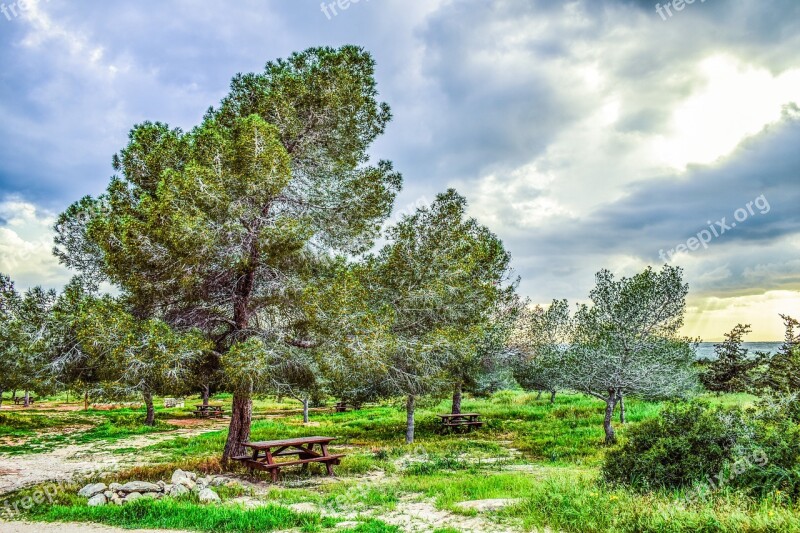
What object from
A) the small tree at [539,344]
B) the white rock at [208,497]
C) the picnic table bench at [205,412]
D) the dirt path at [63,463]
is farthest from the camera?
the picnic table bench at [205,412]

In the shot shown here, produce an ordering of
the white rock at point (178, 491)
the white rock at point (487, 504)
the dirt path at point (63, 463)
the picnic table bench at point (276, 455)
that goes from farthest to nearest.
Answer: the dirt path at point (63, 463) < the picnic table bench at point (276, 455) < the white rock at point (178, 491) < the white rock at point (487, 504)

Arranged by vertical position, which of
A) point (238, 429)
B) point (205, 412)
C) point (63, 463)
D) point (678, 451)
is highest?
point (678, 451)

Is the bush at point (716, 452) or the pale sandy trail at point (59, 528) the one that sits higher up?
the bush at point (716, 452)

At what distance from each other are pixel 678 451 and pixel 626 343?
9.38 m

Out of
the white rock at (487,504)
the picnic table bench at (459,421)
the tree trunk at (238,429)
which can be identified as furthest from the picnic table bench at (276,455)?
the picnic table bench at (459,421)

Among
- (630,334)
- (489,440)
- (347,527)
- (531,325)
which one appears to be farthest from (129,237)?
(531,325)

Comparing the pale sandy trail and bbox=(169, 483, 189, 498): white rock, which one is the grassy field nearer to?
the pale sandy trail

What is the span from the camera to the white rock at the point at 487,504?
764 cm

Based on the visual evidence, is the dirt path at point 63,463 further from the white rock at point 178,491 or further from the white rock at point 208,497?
the white rock at point 208,497

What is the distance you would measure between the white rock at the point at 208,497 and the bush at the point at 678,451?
24.2ft

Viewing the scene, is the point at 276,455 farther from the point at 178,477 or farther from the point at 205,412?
the point at 205,412

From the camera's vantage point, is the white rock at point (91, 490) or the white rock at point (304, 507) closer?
the white rock at point (304, 507)

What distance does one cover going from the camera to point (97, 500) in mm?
8734

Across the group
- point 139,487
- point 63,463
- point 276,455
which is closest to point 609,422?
point 276,455
